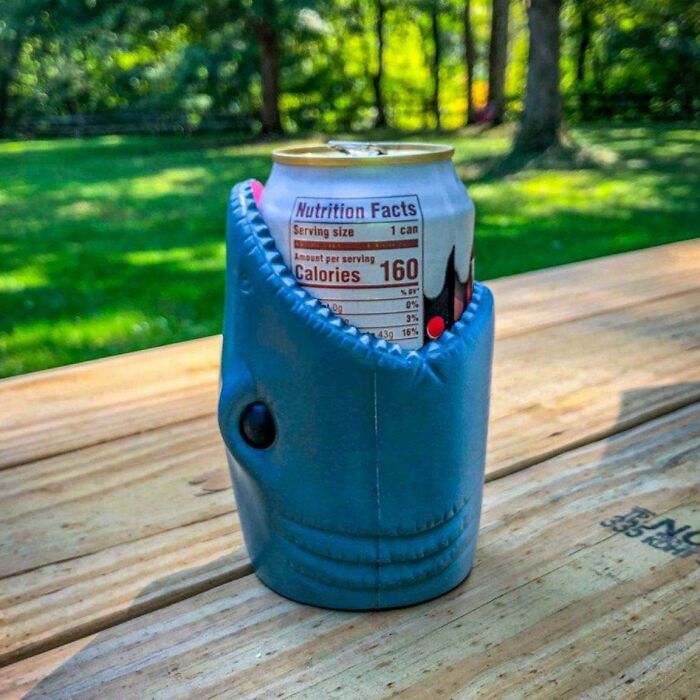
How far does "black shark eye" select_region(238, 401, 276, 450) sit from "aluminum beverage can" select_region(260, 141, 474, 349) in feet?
0.46

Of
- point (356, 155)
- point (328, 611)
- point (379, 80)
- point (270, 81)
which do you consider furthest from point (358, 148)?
point (379, 80)

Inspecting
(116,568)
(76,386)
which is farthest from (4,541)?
(76,386)

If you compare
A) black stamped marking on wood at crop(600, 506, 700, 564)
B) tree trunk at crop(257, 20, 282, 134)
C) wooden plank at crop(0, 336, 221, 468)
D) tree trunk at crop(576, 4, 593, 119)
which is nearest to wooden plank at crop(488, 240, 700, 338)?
wooden plank at crop(0, 336, 221, 468)

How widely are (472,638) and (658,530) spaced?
335 millimetres

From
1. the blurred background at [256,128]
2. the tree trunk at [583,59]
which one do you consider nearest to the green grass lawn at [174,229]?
the blurred background at [256,128]

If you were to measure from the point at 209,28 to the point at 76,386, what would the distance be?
11.2 m

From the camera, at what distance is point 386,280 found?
3.02 ft

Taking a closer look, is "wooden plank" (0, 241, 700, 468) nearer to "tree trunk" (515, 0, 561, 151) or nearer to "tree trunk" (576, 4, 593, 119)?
"tree trunk" (515, 0, 561, 151)

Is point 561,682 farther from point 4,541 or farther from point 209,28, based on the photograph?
point 209,28

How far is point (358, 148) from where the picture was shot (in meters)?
1.05

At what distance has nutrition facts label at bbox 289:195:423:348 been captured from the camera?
Answer: 0.91 metres

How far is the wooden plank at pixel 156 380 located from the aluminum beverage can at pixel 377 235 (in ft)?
2.15

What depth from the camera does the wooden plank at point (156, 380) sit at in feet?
4.83

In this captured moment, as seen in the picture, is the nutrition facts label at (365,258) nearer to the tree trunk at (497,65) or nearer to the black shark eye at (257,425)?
the black shark eye at (257,425)
